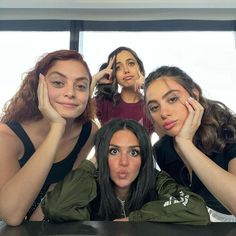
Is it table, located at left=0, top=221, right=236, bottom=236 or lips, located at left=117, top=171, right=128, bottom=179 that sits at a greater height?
lips, located at left=117, top=171, right=128, bottom=179

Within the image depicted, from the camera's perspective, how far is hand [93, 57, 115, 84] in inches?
68.1

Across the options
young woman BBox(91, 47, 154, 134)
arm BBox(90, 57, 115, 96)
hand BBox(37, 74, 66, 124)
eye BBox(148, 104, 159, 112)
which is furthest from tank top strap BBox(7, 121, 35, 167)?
arm BBox(90, 57, 115, 96)

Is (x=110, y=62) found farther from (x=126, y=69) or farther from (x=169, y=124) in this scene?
(x=169, y=124)

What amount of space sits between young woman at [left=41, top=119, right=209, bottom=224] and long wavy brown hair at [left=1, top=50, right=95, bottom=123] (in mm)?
302

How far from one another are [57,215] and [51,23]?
6.95 feet

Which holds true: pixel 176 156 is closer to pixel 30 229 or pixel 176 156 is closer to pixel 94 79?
pixel 30 229

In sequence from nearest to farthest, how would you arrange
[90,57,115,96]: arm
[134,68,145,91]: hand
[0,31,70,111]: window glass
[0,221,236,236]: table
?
[0,221,236,236]: table < [134,68,145,91]: hand < [90,57,115,96]: arm < [0,31,70,111]: window glass

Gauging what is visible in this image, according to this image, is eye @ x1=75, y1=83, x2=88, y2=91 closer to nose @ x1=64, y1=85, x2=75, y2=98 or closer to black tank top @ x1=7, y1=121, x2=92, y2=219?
nose @ x1=64, y1=85, x2=75, y2=98

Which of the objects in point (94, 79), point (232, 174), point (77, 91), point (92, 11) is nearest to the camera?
point (232, 174)

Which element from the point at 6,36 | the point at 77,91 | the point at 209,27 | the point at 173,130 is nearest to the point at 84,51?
the point at 6,36

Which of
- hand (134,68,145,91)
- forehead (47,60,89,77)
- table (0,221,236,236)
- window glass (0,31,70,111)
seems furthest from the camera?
window glass (0,31,70,111)

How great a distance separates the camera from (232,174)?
89 cm

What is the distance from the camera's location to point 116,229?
67 centimetres

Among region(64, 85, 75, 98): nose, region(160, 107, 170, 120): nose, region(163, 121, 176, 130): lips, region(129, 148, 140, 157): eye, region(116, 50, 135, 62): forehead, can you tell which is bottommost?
region(129, 148, 140, 157): eye
